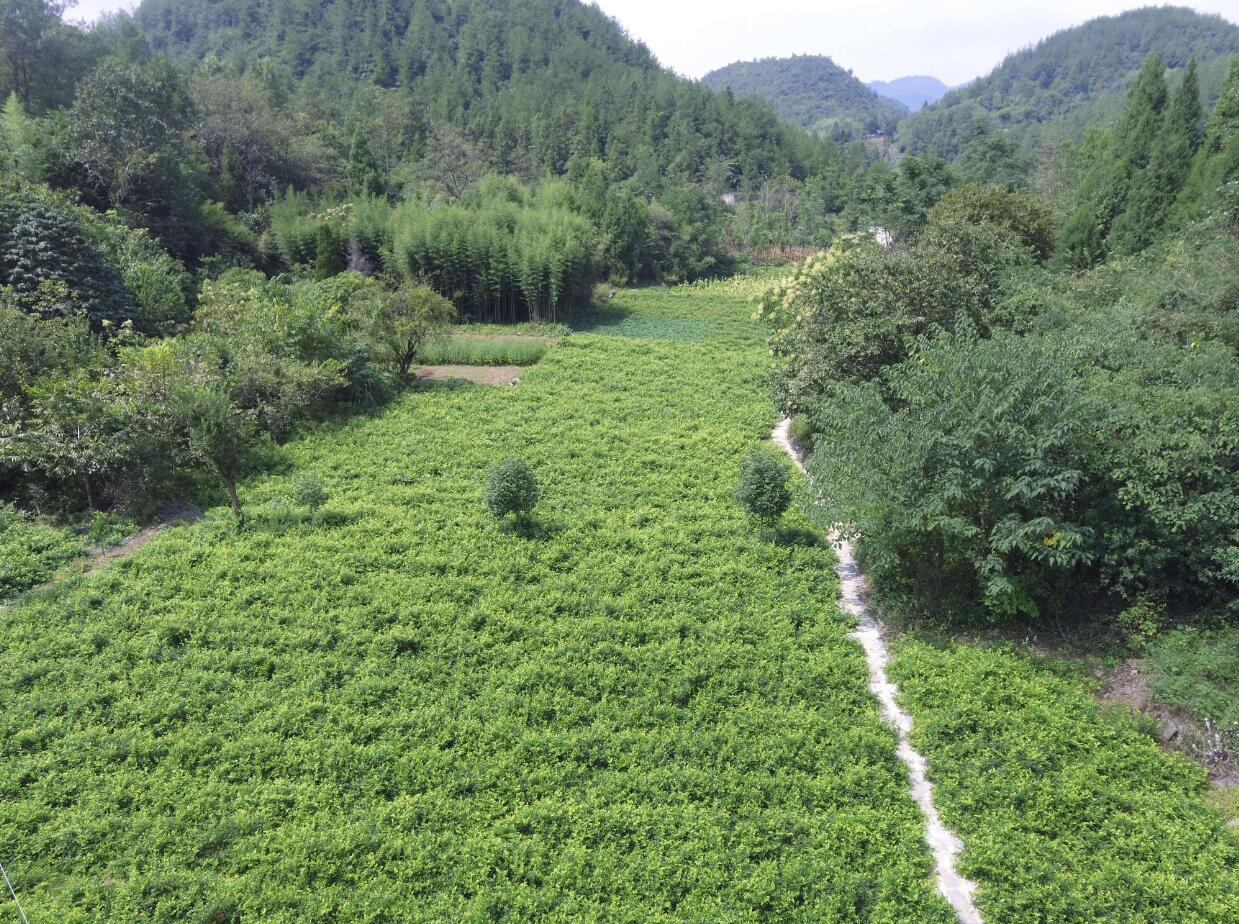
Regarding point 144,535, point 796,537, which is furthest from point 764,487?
point 144,535

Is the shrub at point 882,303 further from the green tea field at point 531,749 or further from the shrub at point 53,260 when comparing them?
the shrub at point 53,260

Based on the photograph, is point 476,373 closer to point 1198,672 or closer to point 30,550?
point 30,550

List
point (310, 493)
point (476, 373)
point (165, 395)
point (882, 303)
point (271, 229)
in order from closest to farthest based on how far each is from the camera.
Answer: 1. point (310, 493)
2. point (165, 395)
3. point (882, 303)
4. point (476, 373)
5. point (271, 229)

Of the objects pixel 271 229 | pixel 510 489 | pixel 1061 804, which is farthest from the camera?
pixel 271 229

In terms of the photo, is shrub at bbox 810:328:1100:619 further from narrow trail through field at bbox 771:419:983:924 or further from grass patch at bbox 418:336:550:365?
grass patch at bbox 418:336:550:365

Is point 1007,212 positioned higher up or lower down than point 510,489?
higher up

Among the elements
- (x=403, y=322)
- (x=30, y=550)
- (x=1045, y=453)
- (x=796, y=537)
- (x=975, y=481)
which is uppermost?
(x=403, y=322)

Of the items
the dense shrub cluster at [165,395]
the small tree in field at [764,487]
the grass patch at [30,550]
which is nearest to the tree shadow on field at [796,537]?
the small tree in field at [764,487]

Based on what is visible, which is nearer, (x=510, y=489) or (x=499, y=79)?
(x=510, y=489)

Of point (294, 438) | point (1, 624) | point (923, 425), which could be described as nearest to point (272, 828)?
point (1, 624)
